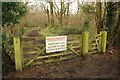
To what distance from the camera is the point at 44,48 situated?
11.6ft

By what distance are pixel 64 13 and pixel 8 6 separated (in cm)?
299

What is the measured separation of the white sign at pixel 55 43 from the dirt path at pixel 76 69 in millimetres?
293

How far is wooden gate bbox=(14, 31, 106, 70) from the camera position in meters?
3.28

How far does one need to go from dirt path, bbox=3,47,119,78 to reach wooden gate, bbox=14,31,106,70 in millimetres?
120

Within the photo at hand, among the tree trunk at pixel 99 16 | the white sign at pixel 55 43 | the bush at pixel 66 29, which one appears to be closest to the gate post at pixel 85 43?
the white sign at pixel 55 43

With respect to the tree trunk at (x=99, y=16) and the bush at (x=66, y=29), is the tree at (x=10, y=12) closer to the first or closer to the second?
the bush at (x=66, y=29)

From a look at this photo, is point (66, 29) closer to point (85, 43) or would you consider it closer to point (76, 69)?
point (85, 43)

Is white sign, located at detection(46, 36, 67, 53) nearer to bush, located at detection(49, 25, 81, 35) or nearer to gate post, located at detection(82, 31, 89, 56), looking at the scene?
gate post, located at detection(82, 31, 89, 56)

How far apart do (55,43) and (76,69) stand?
0.63 metres

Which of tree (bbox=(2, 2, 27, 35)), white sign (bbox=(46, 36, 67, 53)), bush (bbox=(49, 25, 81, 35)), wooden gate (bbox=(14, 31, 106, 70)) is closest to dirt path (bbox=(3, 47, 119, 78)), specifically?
wooden gate (bbox=(14, 31, 106, 70))

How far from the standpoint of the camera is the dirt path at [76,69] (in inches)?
127


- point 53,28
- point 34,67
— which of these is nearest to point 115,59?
point 34,67

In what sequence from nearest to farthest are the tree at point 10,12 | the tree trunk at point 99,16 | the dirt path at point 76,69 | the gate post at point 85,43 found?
the tree at point 10,12 < the dirt path at point 76,69 < the gate post at point 85,43 < the tree trunk at point 99,16

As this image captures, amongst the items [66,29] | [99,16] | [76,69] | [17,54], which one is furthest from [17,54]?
[66,29]
